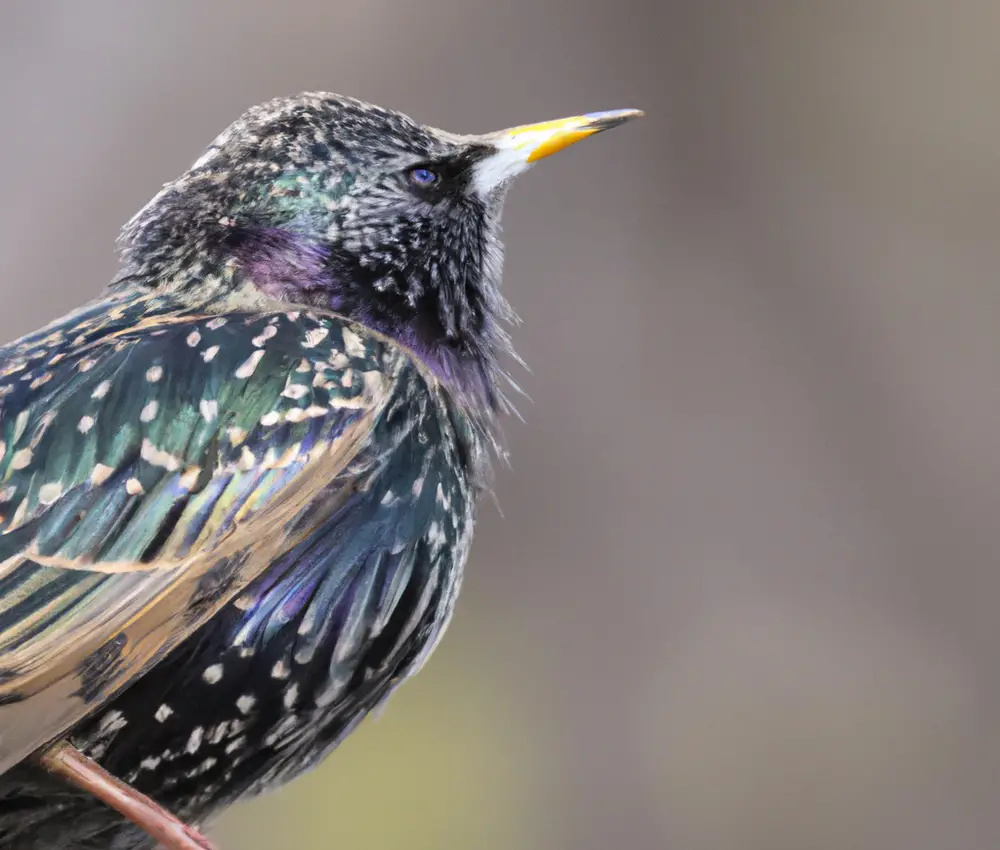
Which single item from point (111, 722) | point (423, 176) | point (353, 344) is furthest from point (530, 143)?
point (111, 722)

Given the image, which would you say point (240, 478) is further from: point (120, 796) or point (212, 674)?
point (120, 796)

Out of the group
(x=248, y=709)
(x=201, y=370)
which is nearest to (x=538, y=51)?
(x=201, y=370)

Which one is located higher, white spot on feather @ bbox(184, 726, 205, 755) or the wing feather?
the wing feather

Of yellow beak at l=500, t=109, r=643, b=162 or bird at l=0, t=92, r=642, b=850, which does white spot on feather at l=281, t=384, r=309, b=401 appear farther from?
yellow beak at l=500, t=109, r=643, b=162

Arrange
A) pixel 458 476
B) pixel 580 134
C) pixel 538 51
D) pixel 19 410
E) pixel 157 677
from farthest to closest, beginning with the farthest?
1. pixel 538 51
2. pixel 580 134
3. pixel 458 476
4. pixel 19 410
5. pixel 157 677

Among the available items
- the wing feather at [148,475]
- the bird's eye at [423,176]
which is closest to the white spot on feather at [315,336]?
the wing feather at [148,475]

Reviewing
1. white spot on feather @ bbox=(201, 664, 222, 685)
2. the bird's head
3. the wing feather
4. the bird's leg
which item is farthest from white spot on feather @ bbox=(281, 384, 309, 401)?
the bird's leg

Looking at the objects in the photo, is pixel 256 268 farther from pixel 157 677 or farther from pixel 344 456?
pixel 157 677
